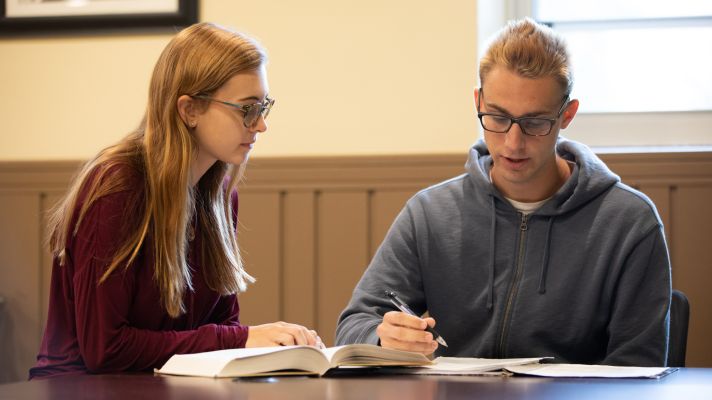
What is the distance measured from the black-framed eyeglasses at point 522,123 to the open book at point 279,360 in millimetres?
530

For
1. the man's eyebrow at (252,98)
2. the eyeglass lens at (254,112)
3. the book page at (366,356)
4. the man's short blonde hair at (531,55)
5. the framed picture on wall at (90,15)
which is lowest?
the book page at (366,356)

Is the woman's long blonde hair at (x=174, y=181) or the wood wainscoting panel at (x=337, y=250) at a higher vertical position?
the woman's long blonde hair at (x=174, y=181)

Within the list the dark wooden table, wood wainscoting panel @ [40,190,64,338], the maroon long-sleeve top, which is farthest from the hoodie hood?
wood wainscoting panel @ [40,190,64,338]

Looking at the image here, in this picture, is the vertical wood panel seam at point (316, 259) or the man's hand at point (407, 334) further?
the vertical wood panel seam at point (316, 259)

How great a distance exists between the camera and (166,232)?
1.78m

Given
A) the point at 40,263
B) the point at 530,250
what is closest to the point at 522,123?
the point at 530,250

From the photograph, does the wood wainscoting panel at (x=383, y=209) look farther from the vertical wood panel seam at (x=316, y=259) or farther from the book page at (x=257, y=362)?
the book page at (x=257, y=362)

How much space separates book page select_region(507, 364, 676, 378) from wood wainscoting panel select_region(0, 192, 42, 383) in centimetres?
191

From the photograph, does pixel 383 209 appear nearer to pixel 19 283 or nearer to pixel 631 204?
pixel 631 204

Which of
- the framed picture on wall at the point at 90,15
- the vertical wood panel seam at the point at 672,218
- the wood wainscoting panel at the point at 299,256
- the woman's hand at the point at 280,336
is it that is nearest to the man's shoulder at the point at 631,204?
the woman's hand at the point at 280,336

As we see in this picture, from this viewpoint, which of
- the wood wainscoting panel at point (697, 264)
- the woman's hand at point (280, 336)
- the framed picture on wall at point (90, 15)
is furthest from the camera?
the framed picture on wall at point (90, 15)

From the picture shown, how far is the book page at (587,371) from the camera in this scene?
1.45 meters

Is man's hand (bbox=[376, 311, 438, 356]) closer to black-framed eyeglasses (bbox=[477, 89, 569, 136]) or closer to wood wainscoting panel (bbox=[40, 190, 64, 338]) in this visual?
black-framed eyeglasses (bbox=[477, 89, 569, 136])

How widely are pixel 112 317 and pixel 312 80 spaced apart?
52.4 inches
